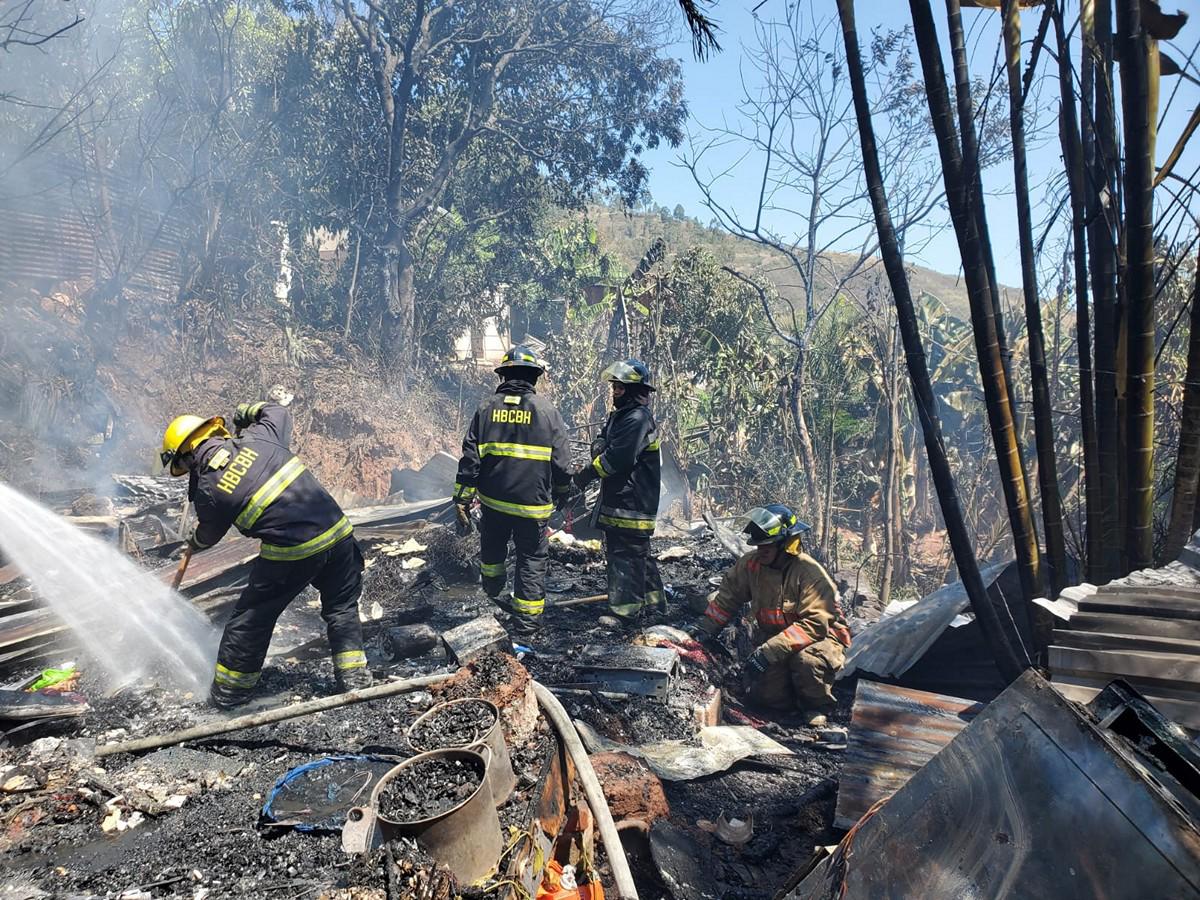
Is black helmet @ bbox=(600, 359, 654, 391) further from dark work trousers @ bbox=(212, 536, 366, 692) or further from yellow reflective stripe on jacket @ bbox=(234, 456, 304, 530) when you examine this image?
yellow reflective stripe on jacket @ bbox=(234, 456, 304, 530)

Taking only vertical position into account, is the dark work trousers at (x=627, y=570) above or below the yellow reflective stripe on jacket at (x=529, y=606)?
above

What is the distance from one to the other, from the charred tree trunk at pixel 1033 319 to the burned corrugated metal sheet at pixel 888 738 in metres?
0.88

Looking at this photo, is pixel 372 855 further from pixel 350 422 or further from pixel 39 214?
pixel 39 214

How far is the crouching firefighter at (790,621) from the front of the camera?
4742 mm

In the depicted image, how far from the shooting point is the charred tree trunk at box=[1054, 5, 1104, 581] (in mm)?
3137

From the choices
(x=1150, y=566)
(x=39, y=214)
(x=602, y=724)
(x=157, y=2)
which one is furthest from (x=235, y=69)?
(x=1150, y=566)

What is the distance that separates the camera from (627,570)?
5.77 meters

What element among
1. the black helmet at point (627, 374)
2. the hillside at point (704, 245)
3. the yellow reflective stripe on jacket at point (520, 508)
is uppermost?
the hillside at point (704, 245)

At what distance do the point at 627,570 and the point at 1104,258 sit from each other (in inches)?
150

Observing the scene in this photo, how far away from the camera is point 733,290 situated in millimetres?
12180

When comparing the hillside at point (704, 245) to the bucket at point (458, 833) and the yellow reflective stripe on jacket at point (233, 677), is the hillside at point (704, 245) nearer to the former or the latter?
the yellow reflective stripe on jacket at point (233, 677)

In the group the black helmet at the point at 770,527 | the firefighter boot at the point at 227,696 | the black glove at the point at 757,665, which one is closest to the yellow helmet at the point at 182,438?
the firefighter boot at the point at 227,696

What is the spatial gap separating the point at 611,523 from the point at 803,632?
177 centimetres

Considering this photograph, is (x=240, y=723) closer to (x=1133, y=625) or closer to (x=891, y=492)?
(x=1133, y=625)
